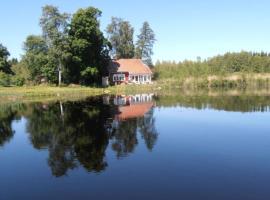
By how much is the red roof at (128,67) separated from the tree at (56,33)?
15989 mm

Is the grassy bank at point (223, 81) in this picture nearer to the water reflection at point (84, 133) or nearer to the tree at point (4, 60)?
the tree at point (4, 60)

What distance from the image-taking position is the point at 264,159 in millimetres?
15711

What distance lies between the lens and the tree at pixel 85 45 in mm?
67188

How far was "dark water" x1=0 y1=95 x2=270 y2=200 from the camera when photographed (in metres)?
12.3

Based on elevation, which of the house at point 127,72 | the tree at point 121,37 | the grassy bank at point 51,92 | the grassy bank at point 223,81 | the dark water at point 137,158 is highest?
the tree at point 121,37

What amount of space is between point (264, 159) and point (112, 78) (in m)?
67.2

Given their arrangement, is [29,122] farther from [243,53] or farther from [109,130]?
[243,53]

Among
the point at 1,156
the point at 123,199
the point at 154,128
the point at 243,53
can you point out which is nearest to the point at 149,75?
the point at 243,53

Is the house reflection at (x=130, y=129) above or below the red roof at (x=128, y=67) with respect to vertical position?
below

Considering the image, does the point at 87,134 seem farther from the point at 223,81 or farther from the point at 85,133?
the point at 223,81

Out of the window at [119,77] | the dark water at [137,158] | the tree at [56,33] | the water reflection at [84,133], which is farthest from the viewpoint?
the window at [119,77]

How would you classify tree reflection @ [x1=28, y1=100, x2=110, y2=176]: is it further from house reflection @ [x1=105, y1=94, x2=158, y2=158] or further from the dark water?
house reflection @ [x1=105, y1=94, x2=158, y2=158]

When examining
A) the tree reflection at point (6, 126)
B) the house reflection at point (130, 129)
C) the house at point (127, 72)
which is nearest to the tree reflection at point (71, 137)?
the house reflection at point (130, 129)

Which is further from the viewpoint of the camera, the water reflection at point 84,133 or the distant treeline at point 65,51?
→ the distant treeline at point 65,51
